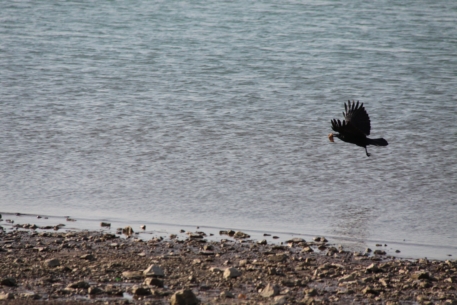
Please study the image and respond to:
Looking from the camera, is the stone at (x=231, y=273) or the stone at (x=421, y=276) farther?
the stone at (x=421, y=276)

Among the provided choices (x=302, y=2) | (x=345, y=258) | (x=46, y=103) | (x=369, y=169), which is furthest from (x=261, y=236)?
(x=302, y=2)

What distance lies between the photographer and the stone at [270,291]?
18.6 feet

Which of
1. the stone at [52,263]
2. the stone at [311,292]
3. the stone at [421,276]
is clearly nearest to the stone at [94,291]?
the stone at [52,263]

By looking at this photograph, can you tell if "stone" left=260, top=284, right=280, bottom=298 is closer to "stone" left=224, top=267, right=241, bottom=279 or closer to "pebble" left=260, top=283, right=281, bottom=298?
"pebble" left=260, top=283, right=281, bottom=298

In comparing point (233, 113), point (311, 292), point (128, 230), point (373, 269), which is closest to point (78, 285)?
point (311, 292)

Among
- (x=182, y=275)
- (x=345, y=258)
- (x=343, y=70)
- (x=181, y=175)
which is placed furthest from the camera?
(x=343, y=70)

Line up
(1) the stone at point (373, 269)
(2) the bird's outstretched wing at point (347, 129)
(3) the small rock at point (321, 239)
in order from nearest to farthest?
1. (1) the stone at point (373, 269)
2. (3) the small rock at point (321, 239)
3. (2) the bird's outstretched wing at point (347, 129)

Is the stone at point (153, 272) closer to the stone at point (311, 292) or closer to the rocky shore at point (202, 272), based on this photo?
the rocky shore at point (202, 272)

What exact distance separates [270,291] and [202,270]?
2.87 ft

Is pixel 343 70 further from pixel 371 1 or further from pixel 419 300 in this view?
pixel 419 300

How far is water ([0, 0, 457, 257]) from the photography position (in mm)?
9000

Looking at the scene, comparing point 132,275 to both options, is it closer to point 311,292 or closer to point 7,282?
point 7,282

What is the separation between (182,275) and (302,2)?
70.7 ft

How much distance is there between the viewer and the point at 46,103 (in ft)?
51.4
